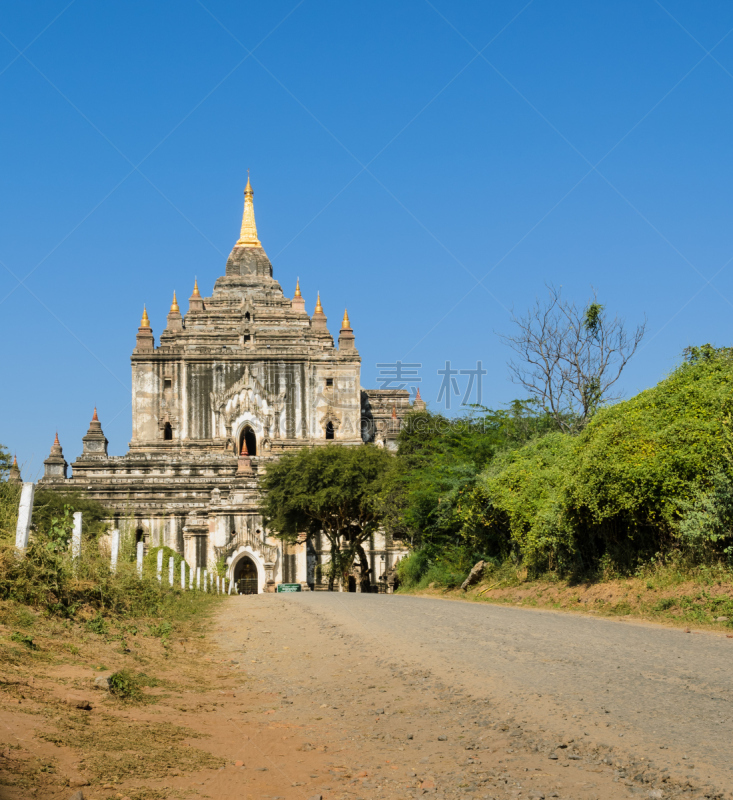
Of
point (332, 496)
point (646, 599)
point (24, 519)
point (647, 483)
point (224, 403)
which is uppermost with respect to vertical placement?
point (224, 403)

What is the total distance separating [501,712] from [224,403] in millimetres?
53348

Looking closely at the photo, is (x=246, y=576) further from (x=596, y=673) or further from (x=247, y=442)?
(x=596, y=673)

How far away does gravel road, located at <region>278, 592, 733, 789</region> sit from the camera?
19.1 feet

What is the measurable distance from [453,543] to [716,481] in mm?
14234

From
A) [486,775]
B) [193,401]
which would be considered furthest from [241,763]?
[193,401]

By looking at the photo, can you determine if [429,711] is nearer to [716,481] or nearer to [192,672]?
[192,672]

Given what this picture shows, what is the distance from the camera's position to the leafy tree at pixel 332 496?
A: 38.2m

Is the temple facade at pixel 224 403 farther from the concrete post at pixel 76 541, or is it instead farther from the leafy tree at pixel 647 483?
the concrete post at pixel 76 541

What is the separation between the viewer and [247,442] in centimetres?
6069

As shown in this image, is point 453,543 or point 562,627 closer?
point 562,627

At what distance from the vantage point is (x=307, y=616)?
16844 mm

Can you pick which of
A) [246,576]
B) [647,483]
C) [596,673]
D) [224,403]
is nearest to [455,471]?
[647,483]

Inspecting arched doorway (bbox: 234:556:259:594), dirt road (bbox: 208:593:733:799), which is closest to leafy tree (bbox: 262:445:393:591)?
arched doorway (bbox: 234:556:259:594)

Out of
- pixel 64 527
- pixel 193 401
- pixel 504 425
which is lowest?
pixel 64 527
